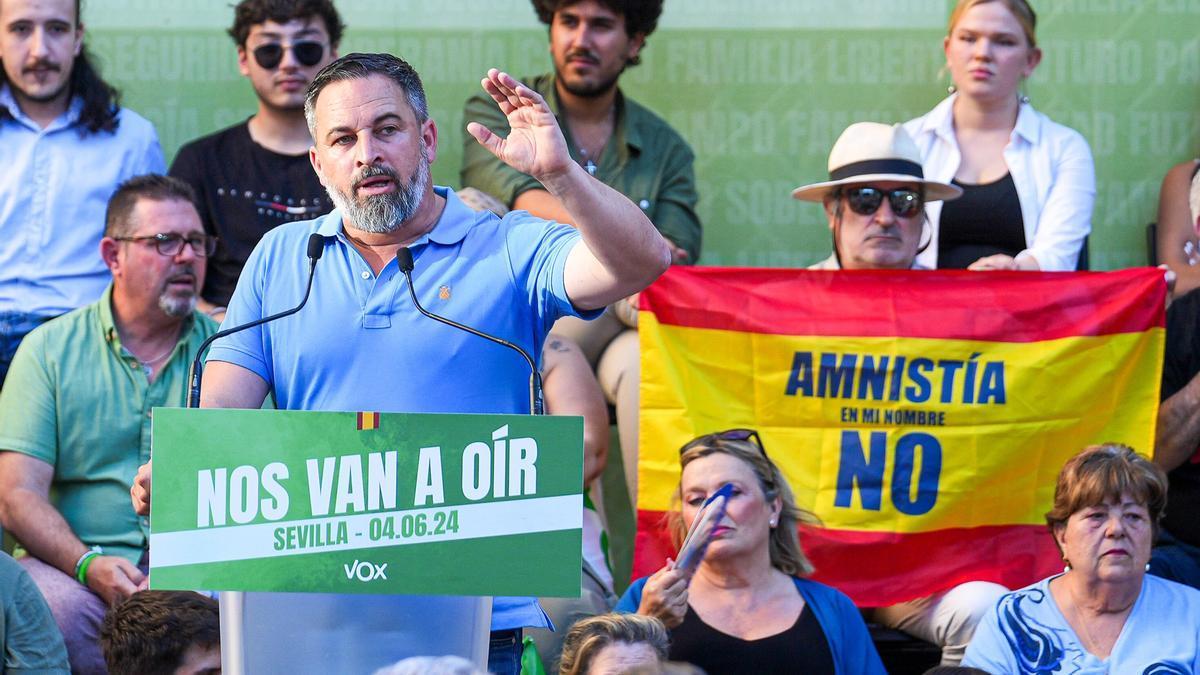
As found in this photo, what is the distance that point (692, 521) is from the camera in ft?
15.3

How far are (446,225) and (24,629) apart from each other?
5.01 ft

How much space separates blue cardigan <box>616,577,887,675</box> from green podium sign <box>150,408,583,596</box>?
193 centimetres

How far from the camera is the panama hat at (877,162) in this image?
18.2ft

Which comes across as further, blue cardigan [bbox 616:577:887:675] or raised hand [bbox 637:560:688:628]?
blue cardigan [bbox 616:577:887:675]

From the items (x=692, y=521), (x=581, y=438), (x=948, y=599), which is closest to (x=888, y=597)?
(x=948, y=599)

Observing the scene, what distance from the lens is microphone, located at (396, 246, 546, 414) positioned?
9.05ft

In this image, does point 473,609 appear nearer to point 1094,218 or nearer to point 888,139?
point 888,139

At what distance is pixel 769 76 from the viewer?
23.0ft

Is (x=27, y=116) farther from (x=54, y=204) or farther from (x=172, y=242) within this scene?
(x=172, y=242)

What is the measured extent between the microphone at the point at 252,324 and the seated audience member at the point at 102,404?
1949 millimetres

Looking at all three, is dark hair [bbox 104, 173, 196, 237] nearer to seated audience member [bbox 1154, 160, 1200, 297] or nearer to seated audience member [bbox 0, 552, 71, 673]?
seated audience member [bbox 0, 552, 71, 673]

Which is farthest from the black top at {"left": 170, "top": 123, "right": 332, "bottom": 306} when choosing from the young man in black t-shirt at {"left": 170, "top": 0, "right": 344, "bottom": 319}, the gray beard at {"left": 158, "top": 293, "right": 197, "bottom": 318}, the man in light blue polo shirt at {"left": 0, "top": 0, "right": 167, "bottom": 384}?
the gray beard at {"left": 158, "top": 293, "right": 197, "bottom": 318}

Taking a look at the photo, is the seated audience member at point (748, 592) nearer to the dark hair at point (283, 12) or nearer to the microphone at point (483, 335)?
the microphone at point (483, 335)

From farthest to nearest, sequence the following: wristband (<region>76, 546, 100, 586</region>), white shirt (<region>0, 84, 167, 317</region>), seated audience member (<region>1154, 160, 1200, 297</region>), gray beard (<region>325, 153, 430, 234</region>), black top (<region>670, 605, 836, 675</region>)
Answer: seated audience member (<region>1154, 160, 1200, 297</region>), white shirt (<region>0, 84, 167, 317</region>), wristband (<region>76, 546, 100, 586</region>), black top (<region>670, 605, 836, 675</region>), gray beard (<region>325, 153, 430, 234</region>)
